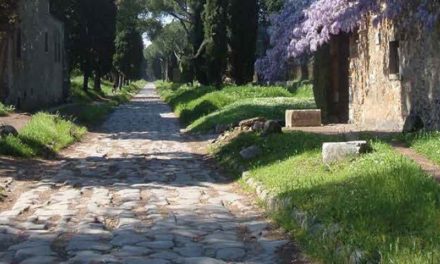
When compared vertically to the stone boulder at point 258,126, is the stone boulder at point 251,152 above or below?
below

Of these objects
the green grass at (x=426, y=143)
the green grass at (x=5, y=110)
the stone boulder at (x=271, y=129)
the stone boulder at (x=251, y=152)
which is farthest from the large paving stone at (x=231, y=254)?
the green grass at (x=5, y=110)

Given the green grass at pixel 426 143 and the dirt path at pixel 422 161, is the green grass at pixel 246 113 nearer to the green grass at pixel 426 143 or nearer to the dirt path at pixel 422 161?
the green grass at pixel 426 143

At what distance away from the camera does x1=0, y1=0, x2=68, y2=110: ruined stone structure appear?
25.6m

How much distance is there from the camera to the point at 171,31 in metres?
86.9

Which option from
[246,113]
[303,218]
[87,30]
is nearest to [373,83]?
[246,113]

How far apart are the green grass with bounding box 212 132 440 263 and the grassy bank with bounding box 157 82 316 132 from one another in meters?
10.6

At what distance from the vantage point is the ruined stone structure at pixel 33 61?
25614 mm

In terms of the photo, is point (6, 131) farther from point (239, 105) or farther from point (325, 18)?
point (239, 105)

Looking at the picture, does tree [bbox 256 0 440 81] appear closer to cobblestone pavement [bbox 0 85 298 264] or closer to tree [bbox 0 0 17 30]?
cobblestone pavement [bbox 0 85 298 264]

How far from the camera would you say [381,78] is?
15.7m

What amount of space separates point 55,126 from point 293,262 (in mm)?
13994

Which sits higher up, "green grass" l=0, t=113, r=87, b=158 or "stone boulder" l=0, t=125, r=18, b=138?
"stone boulder" l=0, t=125, r=18, b=138

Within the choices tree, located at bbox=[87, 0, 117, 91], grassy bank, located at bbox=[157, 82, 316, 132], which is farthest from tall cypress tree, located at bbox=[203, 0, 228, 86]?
tree, located at bbox=[87, 0, 117, 91]

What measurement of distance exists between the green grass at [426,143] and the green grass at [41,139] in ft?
26.1
